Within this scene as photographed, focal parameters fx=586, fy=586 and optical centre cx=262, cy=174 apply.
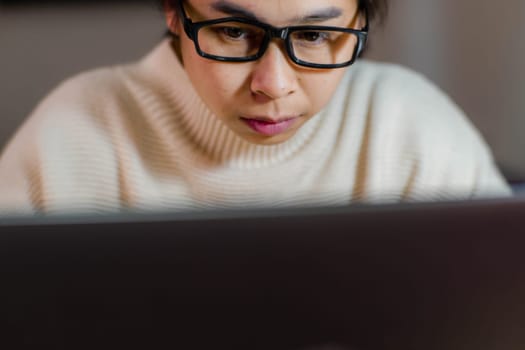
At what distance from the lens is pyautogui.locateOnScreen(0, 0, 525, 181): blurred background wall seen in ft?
4.00

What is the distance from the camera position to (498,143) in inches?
54.0

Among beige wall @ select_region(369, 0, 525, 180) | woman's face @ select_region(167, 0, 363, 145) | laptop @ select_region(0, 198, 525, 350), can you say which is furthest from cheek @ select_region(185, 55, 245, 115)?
beige wall @ select_region(369, 0, 525, 180)

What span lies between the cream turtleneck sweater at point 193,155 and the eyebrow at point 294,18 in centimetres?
21

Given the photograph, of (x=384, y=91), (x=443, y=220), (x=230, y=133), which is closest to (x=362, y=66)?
(x=384, y=91)

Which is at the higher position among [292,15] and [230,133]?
[292,15]

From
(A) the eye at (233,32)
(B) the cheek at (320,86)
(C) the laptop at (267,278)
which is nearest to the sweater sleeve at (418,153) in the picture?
(B) the cheek at (320,86)

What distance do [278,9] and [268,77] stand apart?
0.23ft

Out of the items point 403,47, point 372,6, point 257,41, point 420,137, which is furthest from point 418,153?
point 403,47

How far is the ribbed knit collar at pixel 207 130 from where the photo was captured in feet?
2.72

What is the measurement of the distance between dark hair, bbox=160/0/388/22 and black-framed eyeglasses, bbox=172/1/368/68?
3 centimetres

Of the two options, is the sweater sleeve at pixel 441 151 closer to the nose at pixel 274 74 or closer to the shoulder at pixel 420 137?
the shoulder at pixel 420 137

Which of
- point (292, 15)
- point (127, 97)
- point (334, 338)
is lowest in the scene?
point (334, 338)

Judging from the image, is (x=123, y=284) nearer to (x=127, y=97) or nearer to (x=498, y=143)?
(x=127, y=97)

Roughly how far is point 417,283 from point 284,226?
0.30ft
